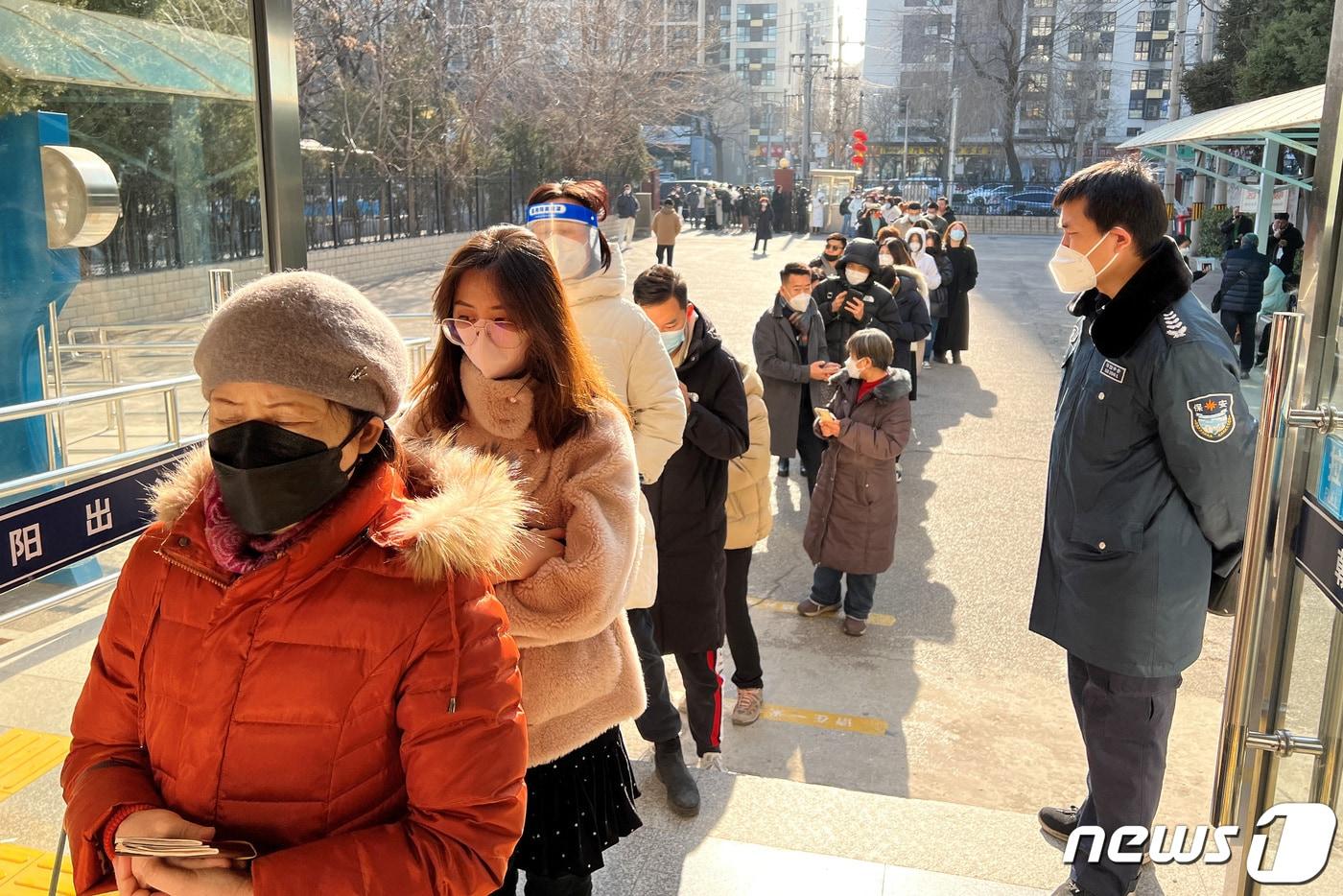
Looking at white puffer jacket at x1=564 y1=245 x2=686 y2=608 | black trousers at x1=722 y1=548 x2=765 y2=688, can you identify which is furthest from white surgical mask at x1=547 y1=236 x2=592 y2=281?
black trousers at x1=722 y1=548 x2=765 y2=688

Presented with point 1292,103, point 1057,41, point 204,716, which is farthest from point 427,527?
point 1057,41

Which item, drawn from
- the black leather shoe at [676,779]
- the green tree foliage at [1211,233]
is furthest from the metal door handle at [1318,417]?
the green tree foliage at [1211,233]

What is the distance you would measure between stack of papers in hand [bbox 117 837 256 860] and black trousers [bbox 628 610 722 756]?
2.31m

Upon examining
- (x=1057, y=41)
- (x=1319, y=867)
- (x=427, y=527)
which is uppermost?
(x=1057, y=41)

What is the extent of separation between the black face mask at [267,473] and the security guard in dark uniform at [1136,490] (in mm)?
2212

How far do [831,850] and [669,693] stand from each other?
94cm

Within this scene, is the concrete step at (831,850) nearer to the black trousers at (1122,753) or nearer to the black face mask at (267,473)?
the black trousers at (1122,753)

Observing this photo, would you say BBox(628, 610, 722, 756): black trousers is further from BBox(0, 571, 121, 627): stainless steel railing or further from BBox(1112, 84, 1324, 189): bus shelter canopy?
BBox(1112, 84, 1324, 189): bus shelter canopy

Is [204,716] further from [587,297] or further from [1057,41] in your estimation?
[1057,41]

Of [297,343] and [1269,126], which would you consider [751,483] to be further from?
[1269,126]

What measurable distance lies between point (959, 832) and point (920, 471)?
19.0 ft

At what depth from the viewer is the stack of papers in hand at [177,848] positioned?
1443mm

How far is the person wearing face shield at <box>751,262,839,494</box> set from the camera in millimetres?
7430

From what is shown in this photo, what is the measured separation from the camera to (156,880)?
1468 millimetres
